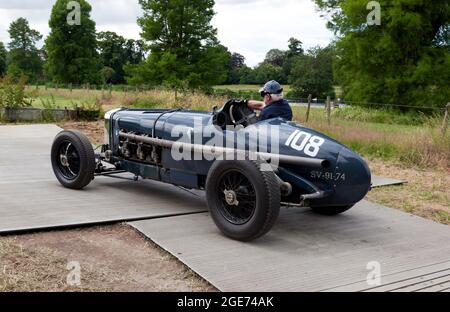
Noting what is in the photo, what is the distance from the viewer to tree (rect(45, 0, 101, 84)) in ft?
176

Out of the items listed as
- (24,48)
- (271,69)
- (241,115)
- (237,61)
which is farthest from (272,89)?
(24,48)

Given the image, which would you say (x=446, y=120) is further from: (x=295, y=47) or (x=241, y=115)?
(x=295, y=47)

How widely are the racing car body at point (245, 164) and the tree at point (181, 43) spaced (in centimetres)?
3283

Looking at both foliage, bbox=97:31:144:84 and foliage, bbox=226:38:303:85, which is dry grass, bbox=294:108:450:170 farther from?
foliage, bbox=97:31:144:84

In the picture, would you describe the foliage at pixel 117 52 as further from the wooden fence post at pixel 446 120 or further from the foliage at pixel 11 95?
the wooden fence post at pixel 446 120

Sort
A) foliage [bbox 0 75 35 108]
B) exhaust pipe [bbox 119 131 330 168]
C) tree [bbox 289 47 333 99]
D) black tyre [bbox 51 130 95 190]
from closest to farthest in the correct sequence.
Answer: exhaust pipe [bbox 119 131 330 168]
black tyre [bbox 51 130 95 190]
foliage [bbox 0 75 35 108]
tree [bbox 289 47 333 99]

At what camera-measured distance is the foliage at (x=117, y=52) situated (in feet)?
254

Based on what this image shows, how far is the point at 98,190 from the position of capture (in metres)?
6.78

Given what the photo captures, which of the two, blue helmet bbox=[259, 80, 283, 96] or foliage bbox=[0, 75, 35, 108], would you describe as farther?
foliage bbox=[0, 75, 35, 108]

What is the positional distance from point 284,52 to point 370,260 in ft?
187

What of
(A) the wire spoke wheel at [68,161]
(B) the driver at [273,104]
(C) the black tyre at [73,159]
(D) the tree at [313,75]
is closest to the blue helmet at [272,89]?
(B) the driver at [273,104]

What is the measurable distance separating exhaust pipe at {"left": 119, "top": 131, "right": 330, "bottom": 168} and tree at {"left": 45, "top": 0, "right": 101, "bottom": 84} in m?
50.2

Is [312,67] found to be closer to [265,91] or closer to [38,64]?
[38,64]

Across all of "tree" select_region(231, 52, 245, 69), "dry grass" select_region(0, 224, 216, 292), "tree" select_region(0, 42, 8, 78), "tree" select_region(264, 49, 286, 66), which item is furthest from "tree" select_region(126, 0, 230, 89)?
"tree" select_region(0, 42, 8, 78)
